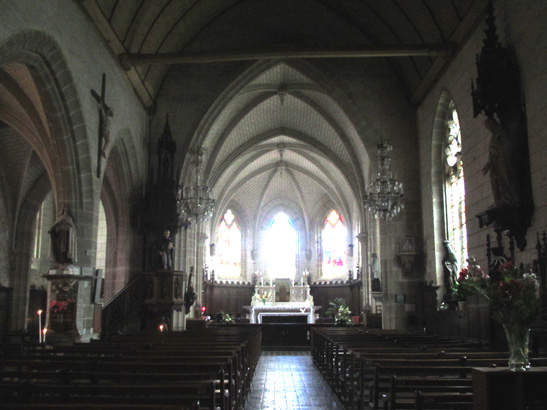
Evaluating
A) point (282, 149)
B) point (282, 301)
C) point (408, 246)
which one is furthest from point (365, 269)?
point (408, 246)

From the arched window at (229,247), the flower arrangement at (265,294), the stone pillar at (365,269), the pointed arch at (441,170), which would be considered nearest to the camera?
the pointed arch at (441,170)

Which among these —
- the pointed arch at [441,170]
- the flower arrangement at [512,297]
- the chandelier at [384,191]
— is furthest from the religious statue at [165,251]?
the flower arrangement at [512,297]

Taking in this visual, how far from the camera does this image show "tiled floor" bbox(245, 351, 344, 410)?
9.50m

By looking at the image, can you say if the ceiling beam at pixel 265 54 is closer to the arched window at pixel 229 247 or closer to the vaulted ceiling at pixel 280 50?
the vaulted ceiling at pixel 280 50

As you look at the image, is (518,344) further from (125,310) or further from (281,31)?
(281,31)

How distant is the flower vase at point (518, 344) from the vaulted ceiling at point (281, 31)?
10282 mm

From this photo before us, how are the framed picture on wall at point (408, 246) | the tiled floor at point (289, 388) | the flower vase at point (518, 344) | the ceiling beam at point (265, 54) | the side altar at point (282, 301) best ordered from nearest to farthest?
the flower vase at point (518, 344) < the tiled floor at point (289, 388) < the ceiling beam at point (265, 54) < the framed picture on wall at point (408, 246) < the side altar at point (282, 301)

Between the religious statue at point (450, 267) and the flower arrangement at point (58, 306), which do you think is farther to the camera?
the religious statue at point (450, 267)

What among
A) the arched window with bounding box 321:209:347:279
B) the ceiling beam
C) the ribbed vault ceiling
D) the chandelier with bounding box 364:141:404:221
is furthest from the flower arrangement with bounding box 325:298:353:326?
the ceiling beam

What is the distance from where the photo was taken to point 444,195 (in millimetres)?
18422

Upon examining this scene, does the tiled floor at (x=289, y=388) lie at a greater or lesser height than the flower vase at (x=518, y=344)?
lesser

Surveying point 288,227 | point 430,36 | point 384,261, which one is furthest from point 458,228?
point 288,227

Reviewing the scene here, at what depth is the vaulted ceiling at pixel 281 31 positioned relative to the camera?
52.6ft

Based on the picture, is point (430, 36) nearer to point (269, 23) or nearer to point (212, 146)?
point (269, 23)
